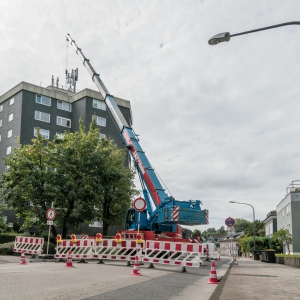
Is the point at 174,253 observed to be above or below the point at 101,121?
below

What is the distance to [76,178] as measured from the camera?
29.8m

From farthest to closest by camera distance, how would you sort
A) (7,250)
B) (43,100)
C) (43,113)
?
1. (43,100)
2. (43,113)
3. (7,250)

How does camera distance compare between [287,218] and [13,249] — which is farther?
[287,218]

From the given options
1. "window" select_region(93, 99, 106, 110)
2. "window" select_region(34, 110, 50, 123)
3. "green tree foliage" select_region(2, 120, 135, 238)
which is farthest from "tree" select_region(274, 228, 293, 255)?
"window" select_region(34, 110, 50, 123)

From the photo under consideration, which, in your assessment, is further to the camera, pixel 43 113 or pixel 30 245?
pixel 43 113

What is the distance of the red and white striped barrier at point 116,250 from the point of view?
62.6 ft

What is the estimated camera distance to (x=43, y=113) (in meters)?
53.0

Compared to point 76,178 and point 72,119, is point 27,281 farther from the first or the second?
point 72,119

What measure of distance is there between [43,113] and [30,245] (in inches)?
1269

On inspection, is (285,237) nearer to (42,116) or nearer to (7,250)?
Result: (7,250)

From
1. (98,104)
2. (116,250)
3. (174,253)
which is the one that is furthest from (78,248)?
(98,104)

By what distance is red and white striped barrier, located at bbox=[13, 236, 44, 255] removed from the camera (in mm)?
22438

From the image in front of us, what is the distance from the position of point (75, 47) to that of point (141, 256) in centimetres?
2311

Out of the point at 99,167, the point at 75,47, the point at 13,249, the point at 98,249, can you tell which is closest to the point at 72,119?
the point at 75,47
